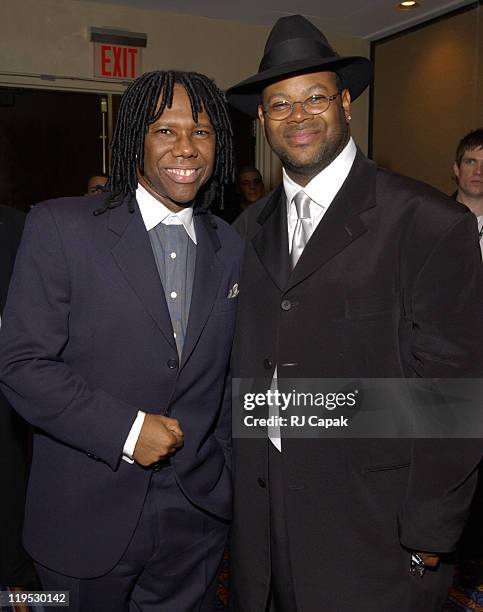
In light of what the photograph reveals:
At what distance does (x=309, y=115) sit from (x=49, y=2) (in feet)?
16.5

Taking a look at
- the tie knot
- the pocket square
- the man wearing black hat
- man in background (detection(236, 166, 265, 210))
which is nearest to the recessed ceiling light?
man in background (detection(236, 166, 265, 210))

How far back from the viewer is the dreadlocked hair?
1.79 meters

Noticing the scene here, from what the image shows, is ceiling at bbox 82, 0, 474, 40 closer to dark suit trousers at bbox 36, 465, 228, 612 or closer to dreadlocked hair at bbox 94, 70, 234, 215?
dreadlocked hair at bbox 94, 70, 234, 215

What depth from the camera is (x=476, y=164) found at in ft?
13.0

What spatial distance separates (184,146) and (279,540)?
106 cm

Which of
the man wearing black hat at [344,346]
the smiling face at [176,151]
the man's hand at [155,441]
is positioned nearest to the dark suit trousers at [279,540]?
the man wearing black hat at [344,346]

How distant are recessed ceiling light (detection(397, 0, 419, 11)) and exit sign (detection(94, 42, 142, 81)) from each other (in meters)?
2.40

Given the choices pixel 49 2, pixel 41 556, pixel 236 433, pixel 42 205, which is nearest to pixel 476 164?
pixel 236 433

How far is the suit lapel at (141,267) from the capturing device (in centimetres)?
170

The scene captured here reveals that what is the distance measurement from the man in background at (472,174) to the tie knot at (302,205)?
2260 millimetres

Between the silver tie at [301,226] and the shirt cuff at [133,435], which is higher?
the silver tie at [301,226]

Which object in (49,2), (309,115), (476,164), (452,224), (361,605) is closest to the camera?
(452,224)

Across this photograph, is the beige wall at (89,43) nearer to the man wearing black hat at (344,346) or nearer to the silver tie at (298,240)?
the man wearing black hat at (344,346)

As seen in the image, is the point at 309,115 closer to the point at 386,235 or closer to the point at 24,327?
the point at 386,235
